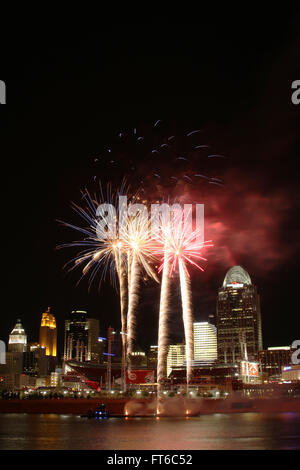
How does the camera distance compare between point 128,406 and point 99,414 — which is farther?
point 128,406

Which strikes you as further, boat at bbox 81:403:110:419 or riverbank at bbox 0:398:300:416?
riverbank at bbox 0:398:300:416

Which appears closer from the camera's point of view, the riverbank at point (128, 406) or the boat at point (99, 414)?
the boat at point (99, 414)

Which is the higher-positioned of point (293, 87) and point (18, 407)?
point (293, 87)

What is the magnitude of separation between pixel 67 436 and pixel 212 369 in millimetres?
141879

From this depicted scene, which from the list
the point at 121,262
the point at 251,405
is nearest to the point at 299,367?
the point at 251,405

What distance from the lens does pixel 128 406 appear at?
220 ft

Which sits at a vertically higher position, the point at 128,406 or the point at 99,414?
the point at 99,414

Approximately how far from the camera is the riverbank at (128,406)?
67.5m

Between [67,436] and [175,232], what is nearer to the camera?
[67,436]

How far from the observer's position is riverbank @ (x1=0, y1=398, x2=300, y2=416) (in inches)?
2657
